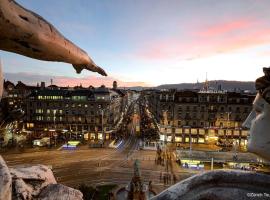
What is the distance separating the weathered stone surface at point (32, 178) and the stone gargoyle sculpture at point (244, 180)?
1.07m

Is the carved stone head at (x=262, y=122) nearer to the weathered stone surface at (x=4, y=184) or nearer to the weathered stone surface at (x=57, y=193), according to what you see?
the weathered stone surface at (x=57, y=193)

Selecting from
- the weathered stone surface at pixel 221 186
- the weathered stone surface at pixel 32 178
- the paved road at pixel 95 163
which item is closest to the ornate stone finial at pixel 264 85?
the weathered stone surface at pixel 221 186

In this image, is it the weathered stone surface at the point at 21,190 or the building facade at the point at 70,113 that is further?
the building facade at the point at 70,113

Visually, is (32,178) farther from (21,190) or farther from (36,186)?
(21,190)

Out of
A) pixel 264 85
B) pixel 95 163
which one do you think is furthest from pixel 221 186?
pixel 95 163

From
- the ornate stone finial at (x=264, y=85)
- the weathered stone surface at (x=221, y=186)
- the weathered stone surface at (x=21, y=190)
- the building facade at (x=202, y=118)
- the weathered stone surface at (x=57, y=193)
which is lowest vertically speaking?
the building facade at (x=202, y=118)

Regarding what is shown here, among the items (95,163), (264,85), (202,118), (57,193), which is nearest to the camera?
(264,85)

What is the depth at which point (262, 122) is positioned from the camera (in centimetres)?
206

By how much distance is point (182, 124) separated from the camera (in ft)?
247

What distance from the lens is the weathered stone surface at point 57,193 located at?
8.15 feet

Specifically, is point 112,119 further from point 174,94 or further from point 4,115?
point 4,115

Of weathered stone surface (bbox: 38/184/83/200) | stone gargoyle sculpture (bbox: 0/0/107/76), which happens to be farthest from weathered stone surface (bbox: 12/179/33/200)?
stone gargoyle sculpture (bbox: 0/0/107/76)

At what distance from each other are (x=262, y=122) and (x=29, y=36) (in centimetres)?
164

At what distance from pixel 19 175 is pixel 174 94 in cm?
7524
